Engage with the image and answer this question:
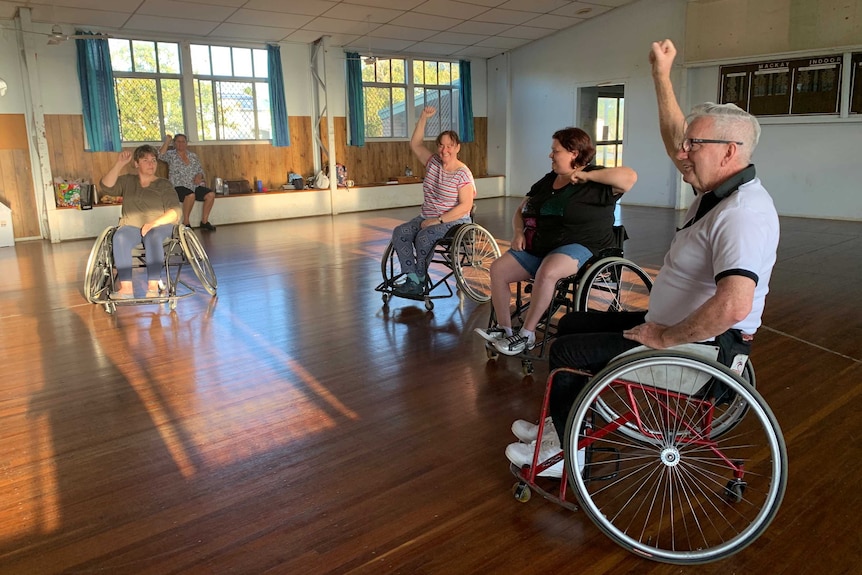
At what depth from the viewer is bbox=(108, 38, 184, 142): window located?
8852 millimetres

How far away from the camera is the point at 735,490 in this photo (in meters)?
1.98

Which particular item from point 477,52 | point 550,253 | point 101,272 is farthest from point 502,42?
point 550,253

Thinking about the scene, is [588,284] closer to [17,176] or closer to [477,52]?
[17,176]

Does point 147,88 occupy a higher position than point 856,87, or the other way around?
point 147,88

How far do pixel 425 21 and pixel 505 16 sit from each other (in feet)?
3.97

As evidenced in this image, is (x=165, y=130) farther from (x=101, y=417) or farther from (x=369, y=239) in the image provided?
(x=101, y=417)

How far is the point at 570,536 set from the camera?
72.3 inches

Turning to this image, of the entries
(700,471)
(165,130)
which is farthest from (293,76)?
(700,471)

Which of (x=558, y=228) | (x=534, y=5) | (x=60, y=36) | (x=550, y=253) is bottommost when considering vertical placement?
(x=550, y=253)

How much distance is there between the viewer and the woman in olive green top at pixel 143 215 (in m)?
4.43

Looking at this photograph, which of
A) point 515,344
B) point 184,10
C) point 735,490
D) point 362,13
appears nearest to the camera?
point 735,490

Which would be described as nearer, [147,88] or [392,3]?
[392,3]

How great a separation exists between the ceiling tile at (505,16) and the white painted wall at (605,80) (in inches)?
49.7

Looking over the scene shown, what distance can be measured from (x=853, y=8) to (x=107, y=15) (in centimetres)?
874
